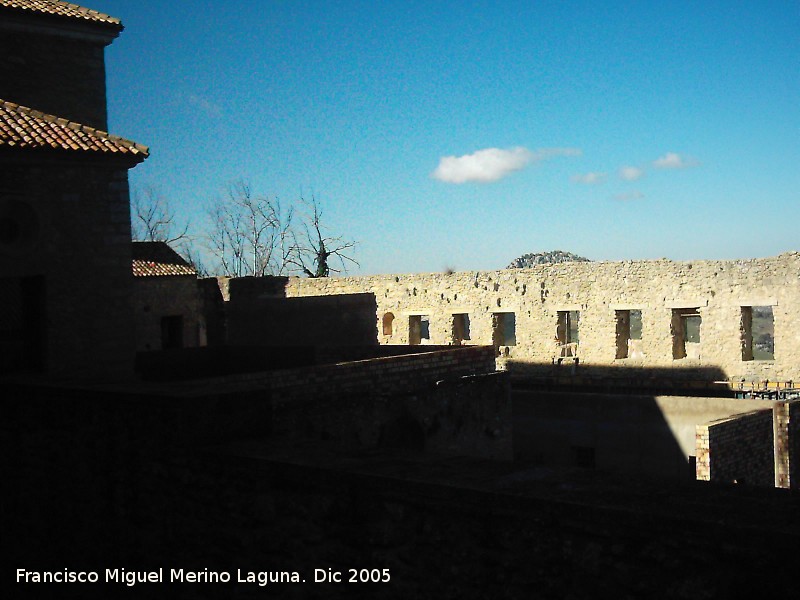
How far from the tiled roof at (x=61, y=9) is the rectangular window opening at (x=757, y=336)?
16175 millimetres

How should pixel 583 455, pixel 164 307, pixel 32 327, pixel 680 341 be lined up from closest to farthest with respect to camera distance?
pixel 32 327, pixel 583 455, pixel 680 341, pixel 164 307

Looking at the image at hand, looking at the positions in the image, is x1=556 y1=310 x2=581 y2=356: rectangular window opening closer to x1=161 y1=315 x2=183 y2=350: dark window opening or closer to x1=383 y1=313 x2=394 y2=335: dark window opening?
x1=383 y1=313 x2=394 y2=335: dark window opening

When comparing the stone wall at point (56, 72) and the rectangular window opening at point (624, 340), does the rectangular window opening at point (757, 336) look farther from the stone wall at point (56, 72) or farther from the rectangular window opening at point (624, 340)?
the stone wall at point (56, 72)

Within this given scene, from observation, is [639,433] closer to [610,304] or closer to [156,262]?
[610,304]

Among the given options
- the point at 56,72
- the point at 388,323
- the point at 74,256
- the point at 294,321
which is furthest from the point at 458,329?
the point at 74,256

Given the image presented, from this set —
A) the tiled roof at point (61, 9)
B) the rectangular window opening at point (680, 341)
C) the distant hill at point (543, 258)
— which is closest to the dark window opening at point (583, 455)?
the rectangular window opening at point (680, 341)

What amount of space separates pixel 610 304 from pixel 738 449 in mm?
10133

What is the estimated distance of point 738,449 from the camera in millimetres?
13773

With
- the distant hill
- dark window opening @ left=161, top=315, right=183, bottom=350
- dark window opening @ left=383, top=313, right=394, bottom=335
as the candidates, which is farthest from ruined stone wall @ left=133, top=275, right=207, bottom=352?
the distant hill

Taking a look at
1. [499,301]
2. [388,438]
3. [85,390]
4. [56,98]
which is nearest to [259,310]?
[56,98]

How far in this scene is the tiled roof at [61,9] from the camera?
40.6 feet

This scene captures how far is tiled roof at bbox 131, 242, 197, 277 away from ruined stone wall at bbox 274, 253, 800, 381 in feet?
17.8

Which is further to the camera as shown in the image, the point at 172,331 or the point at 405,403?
the point at 172,331

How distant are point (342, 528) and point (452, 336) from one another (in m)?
22.7
